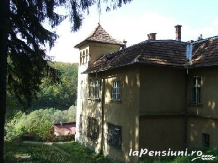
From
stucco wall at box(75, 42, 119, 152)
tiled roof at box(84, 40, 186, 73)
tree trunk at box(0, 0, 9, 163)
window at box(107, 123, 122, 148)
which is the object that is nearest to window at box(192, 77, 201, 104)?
tiled roof at box(84, 40, 186, 73)

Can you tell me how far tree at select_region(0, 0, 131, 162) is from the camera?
997 cm

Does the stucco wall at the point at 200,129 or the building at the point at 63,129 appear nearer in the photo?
the stucco wall at the point at 200,129

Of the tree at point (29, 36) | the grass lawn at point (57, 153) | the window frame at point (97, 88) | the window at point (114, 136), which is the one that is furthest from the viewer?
the window frame at point (97, 88)

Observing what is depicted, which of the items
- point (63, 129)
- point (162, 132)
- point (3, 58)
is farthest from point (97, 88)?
point (63, 129)

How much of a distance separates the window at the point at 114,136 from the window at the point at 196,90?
4.87 metres

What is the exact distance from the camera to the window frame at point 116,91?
1675cm

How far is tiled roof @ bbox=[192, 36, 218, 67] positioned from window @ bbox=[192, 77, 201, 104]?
1006 millimetres

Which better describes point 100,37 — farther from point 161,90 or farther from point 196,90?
point 196,90

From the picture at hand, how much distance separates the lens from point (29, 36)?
10750mm

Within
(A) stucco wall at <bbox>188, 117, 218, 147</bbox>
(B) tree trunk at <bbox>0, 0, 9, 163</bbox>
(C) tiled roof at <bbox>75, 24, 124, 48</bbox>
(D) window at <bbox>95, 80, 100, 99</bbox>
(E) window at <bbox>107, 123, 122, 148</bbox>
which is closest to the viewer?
(B) tree trunk at <bbox>0, 0, 9, 163</bbox>

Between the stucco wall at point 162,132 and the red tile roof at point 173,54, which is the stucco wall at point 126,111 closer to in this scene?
the stucco wall at point 162,132

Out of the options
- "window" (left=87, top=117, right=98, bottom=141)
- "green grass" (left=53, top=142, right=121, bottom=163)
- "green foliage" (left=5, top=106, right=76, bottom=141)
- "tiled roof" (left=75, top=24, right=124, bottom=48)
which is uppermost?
"tiled roof" (left=75, top=24, right=124, bottom=48)

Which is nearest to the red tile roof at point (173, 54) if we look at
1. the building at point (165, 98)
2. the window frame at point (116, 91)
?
the building at point (165, 98)

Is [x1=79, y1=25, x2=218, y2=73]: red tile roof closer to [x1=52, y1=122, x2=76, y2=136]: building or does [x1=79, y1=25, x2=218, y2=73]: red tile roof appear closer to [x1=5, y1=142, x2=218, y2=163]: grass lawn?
[x1=5, y1=142, x2=218, y2=163]: grass lawn
